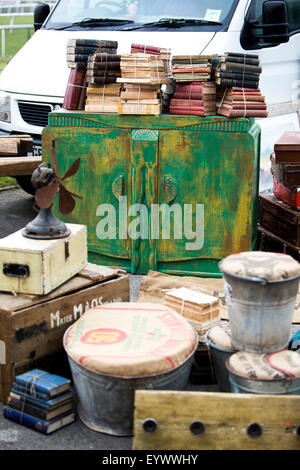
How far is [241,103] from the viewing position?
5.25 metres

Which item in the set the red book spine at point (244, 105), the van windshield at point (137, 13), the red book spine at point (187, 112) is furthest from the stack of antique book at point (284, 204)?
the van windshield at point (137, 13)

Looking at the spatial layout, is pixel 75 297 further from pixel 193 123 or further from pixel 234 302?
pixel 193 123

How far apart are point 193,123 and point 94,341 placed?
2427 millimetres

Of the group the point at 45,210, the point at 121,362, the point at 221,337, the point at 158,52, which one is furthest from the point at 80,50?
the point at 121,362

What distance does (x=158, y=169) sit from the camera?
17.9 feet

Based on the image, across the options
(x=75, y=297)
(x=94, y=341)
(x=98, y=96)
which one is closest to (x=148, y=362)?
(x=94, y=341)

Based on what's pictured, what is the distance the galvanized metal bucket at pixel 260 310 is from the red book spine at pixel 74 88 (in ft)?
9.06

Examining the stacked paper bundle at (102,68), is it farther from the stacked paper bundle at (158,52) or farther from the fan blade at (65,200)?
the fan blade at (65,200)

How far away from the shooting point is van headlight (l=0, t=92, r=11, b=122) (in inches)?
279

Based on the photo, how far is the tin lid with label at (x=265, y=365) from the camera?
3.31 m

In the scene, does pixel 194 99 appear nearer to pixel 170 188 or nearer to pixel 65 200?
pixel 170 188

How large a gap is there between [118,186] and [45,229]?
5.75 ft

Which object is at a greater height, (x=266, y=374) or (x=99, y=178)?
(x=99, y=178)
